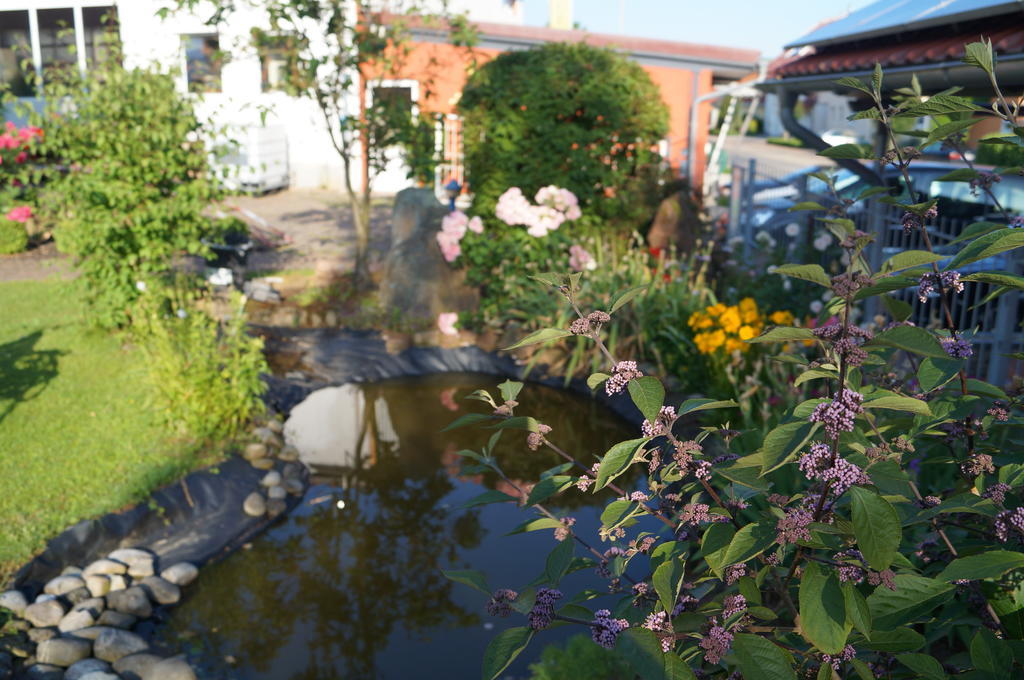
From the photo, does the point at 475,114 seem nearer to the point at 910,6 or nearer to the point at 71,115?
the point at 71,115

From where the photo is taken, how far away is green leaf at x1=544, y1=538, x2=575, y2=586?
1567 millimetres

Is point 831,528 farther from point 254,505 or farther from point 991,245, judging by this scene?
point 254,505

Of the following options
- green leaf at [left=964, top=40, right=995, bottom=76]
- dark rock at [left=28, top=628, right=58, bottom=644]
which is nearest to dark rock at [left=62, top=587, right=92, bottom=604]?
dark rock at [left=28, top=628, right=58, bottom=644]

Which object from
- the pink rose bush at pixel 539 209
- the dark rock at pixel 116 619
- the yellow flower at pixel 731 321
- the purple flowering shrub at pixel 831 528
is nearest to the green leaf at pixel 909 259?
the purple flowering shrub at pixel 831 528

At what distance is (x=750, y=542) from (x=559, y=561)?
373 mm

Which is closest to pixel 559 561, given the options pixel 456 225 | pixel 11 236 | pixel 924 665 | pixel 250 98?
pixel 924 665

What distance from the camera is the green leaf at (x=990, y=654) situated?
1420 millimetres

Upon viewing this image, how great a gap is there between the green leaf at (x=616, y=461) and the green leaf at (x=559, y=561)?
20cm

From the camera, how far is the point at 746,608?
1.44m

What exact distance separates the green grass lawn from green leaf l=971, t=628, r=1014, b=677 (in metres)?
4.59

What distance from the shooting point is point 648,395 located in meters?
1.46

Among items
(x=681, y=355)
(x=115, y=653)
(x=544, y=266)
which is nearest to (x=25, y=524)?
(x=115, y=653)

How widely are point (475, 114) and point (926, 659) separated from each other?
28.4ft

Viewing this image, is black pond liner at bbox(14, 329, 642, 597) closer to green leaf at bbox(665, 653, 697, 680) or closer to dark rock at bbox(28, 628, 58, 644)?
dark rock at bbox(28, 628, 58, 644)
